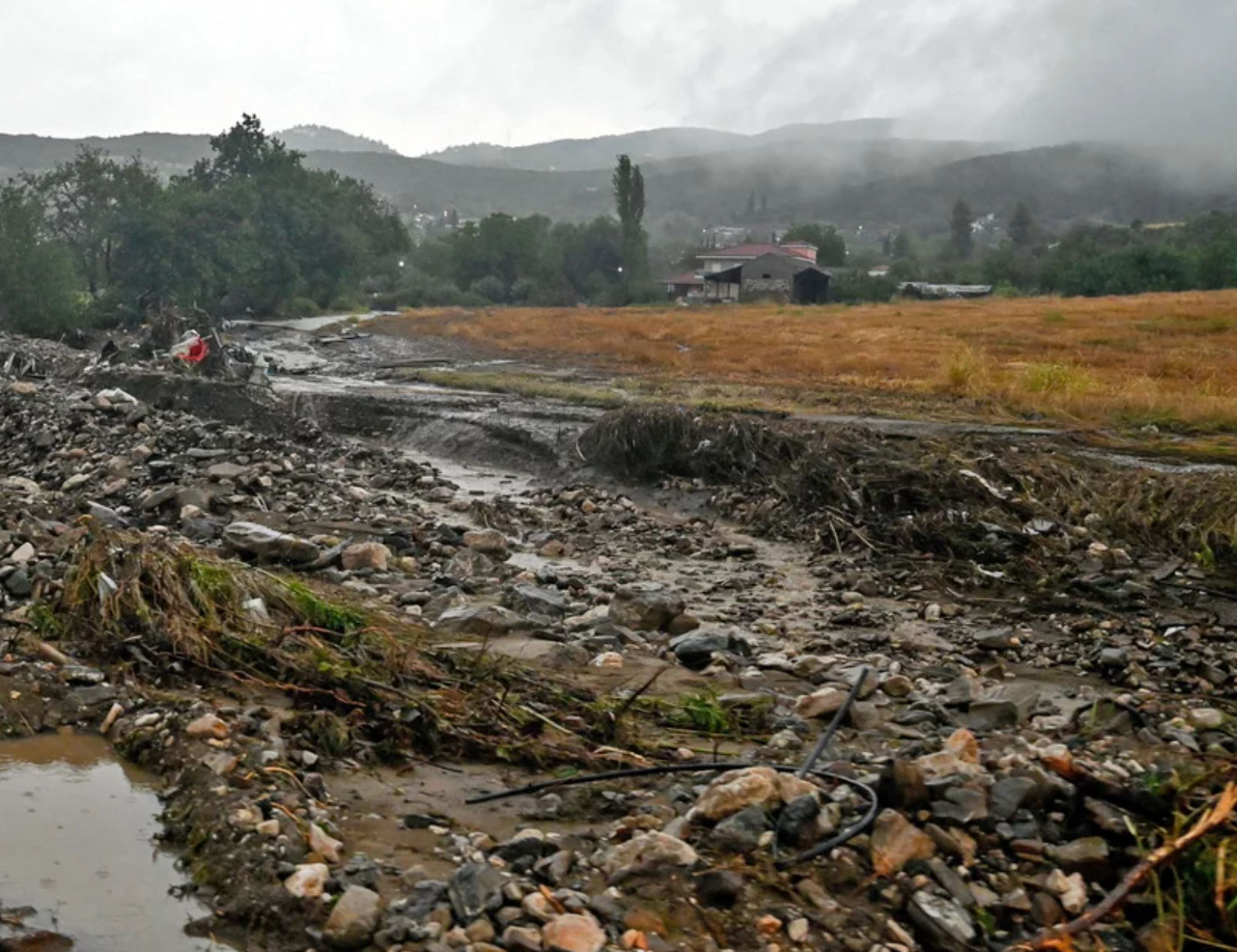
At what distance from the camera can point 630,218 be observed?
2847 inches

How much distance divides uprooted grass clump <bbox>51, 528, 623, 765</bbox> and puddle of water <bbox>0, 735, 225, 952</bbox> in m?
0.71

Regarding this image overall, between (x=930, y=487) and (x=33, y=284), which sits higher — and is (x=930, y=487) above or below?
below

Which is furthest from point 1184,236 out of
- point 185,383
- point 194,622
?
point 194,622

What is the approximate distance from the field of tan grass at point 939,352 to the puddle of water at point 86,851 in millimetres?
11691

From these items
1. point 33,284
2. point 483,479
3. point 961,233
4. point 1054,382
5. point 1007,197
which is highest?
point 1007,197

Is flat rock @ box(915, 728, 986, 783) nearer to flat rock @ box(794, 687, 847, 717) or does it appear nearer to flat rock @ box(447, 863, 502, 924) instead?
Answer: flat rock @ box(794, 687, 847, 717)

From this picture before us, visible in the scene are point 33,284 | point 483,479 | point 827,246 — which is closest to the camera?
point 483,479

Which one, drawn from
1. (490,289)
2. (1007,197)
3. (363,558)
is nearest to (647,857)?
(363,558)

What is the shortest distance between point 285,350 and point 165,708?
27.1 m

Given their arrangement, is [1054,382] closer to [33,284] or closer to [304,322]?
[33,284]

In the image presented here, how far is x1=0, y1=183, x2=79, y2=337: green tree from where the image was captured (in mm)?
32125

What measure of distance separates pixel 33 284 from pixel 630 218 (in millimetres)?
44324

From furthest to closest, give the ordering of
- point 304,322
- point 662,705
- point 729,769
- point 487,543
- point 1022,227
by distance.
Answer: point 1022,227, point 304,322, point 487,543, point 662,705, point 729,769

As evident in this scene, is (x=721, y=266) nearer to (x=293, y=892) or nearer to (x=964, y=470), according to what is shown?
(x=964, y=470)
